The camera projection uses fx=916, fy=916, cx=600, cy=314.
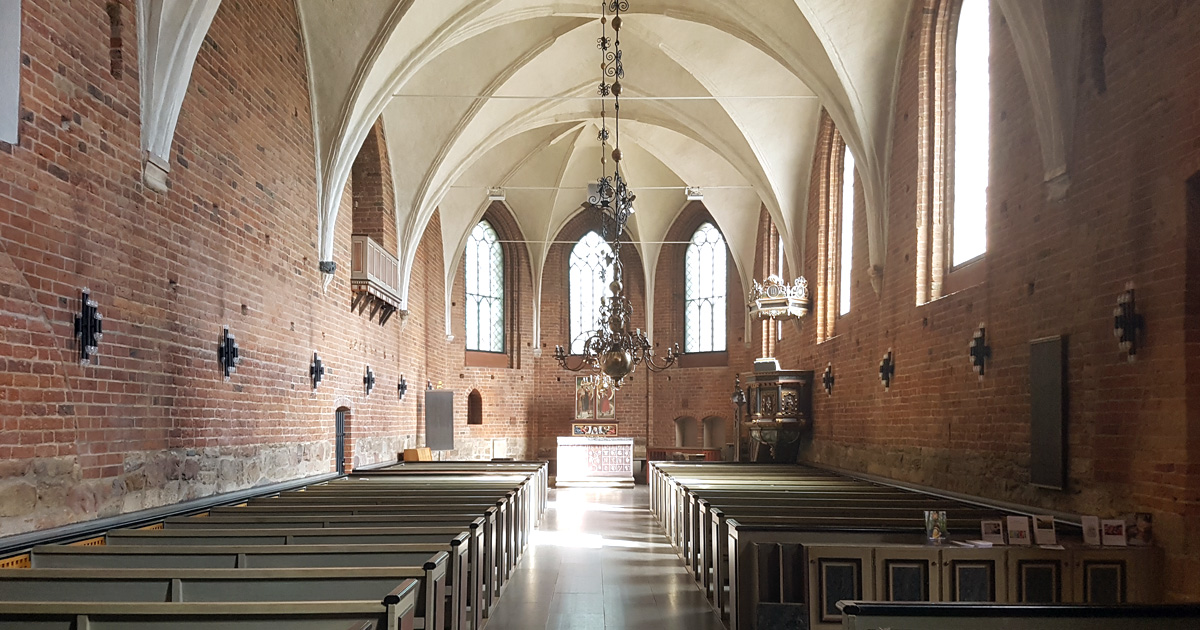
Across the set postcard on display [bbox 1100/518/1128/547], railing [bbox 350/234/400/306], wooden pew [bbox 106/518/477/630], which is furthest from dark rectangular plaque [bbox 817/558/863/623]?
railing [bbox 350/234/400/306]

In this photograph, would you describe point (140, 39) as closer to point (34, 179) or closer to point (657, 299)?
point (34, 179)

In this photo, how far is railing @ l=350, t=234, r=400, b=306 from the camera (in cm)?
1397

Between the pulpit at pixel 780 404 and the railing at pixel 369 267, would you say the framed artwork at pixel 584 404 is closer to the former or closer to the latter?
the pulpit at pixel 780 404

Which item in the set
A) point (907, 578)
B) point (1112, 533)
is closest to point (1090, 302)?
point (1112, 533)

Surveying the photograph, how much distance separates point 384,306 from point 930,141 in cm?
940

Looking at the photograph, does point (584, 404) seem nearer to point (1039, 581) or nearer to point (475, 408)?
point (475, 408)

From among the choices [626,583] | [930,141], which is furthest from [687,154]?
[626,583]

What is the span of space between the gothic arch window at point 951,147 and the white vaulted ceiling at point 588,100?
0.97 metres

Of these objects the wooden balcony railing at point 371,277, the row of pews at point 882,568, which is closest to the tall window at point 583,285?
the wooden balcony railing at point 371,277

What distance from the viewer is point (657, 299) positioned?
939 inches

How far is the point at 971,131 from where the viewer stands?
31.3 feet

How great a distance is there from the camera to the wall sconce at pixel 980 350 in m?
8.45

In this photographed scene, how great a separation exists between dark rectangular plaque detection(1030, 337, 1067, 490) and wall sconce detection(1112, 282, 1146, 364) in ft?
2.79

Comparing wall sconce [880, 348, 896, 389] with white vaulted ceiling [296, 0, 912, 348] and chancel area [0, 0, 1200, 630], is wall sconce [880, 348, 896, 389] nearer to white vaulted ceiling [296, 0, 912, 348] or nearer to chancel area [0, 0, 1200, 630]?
chancel area [0, 0, 1200, 630]
